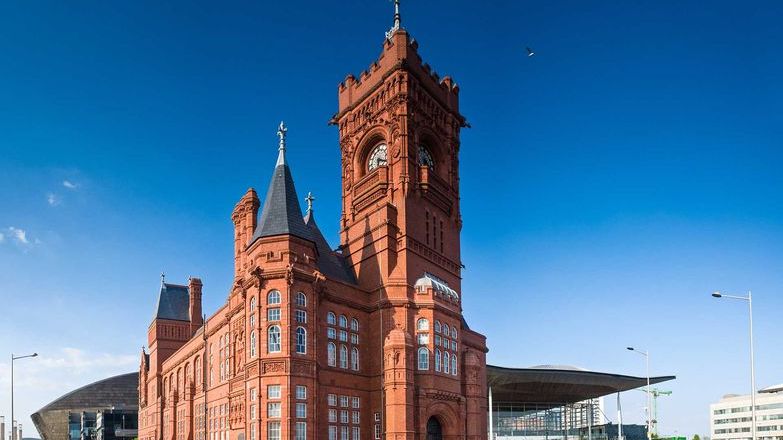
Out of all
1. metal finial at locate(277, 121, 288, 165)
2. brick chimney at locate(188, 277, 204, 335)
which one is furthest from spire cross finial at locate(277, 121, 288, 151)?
brick chimney at locate(188, 277, 204, 335)

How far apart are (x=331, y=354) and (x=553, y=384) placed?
191 feet

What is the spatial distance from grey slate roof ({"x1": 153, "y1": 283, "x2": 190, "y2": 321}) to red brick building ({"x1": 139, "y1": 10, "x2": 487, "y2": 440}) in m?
21.1

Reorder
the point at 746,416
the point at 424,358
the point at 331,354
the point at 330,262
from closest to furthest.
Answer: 1. the point at 331,354
2. the point at 424,358
3. the point at 330,262
4. the point at 746,416

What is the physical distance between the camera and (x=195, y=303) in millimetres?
89250

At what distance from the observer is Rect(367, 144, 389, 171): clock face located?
60938 mm

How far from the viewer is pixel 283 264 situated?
48.1 metres

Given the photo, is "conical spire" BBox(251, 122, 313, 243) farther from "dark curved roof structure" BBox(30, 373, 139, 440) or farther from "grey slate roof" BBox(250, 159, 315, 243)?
"dark curved roof structure" BBox(30, 373, 139, 440)

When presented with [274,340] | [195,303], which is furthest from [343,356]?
[195,303]

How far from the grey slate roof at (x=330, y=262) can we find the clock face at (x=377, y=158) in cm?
707

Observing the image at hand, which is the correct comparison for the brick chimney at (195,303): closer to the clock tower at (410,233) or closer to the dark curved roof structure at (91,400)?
the clock tower at (410,233)

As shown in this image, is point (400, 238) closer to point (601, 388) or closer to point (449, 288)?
point (449, 288)

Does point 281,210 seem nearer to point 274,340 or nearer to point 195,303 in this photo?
point 274,340

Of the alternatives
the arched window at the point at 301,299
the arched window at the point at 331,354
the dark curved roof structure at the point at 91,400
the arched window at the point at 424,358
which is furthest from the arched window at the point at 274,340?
the dark curved roof structure at the point at 91,400

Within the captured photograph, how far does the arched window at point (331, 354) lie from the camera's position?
50938mm
